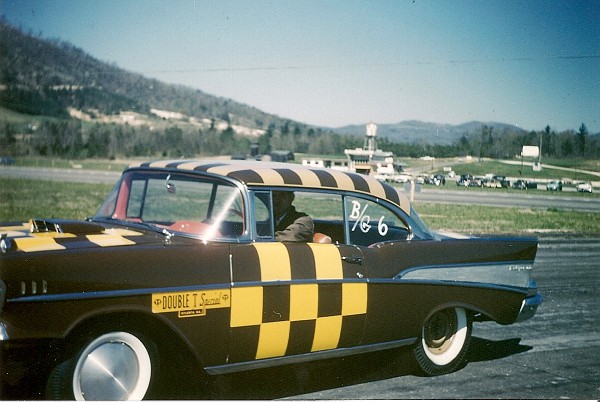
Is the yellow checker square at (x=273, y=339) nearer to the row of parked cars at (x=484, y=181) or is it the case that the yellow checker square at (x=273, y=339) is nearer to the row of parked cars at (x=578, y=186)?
the row of parked cars at (x=578, y=186)

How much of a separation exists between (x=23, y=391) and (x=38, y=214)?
15.7m

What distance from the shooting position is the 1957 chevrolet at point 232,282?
10.1 ft

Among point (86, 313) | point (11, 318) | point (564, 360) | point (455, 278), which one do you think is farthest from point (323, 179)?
point (564, 360)

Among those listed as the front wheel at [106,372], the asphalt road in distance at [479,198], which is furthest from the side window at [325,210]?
the asphalt road in distance at [479,198]

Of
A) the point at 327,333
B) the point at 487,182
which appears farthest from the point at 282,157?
the point at 487,182

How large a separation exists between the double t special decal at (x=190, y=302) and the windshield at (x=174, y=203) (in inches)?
19.7

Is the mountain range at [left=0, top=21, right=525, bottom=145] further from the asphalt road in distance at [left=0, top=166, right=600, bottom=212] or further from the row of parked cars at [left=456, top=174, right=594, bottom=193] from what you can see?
the row of parked cars at [left=456, top=174, right=594, bottom=193]

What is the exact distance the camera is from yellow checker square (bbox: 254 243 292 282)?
3.71 meters

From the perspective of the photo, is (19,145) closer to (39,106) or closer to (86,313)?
(39,106)

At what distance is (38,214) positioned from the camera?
58.0 feet

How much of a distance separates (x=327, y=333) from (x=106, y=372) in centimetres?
136

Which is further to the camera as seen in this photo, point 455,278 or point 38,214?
point 38,214

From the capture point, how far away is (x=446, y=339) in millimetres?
4879

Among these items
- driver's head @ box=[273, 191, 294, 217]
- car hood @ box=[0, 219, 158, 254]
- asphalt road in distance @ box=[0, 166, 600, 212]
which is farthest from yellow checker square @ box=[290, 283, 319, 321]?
asphalt road in distance @ box=[0, 166, 600, 212]
